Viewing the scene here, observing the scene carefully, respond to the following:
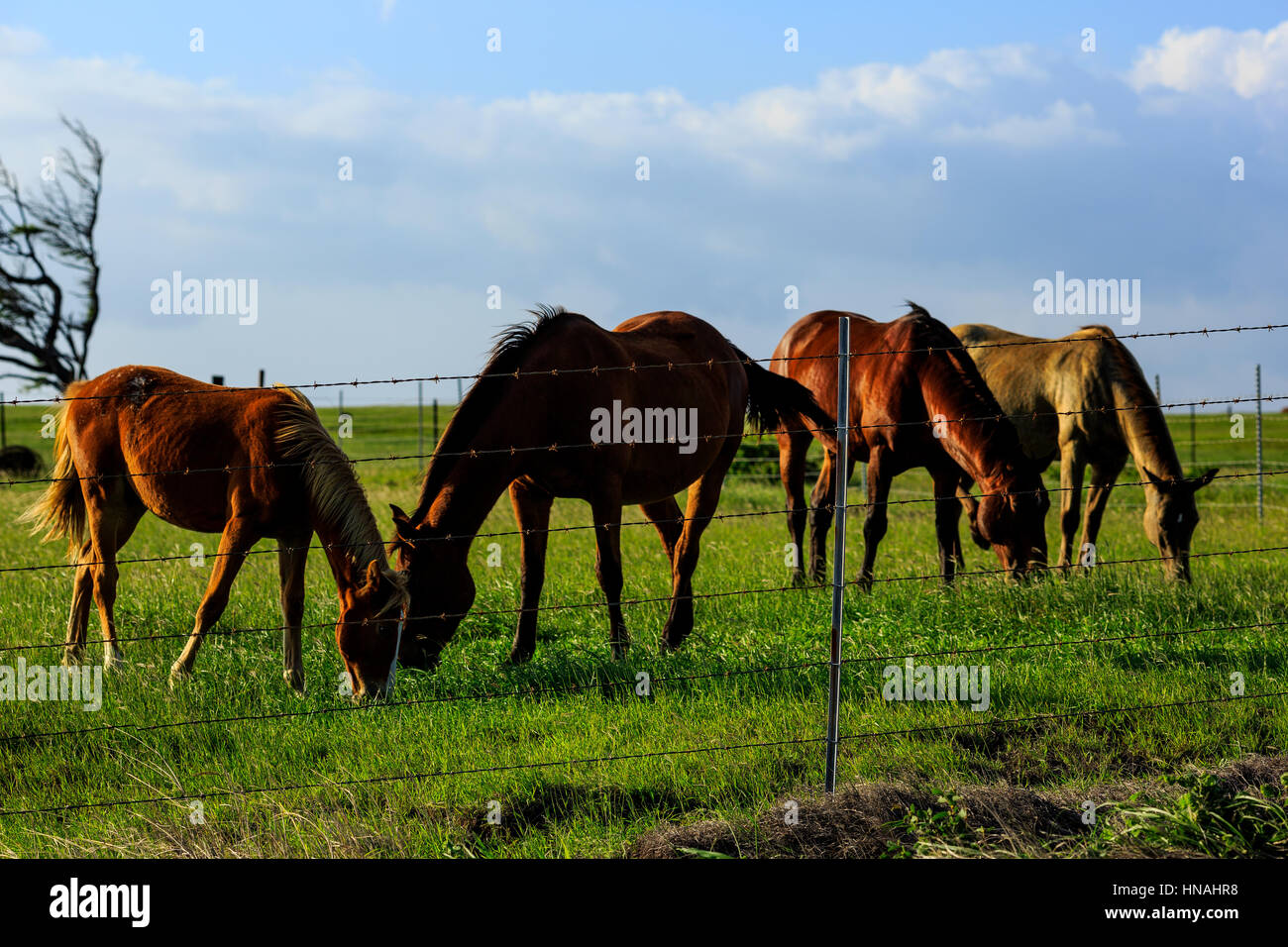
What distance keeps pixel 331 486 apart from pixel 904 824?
3666 millimetres

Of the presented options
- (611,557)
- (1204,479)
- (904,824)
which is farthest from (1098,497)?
(904,824)

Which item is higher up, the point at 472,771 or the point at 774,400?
the point at 774,400

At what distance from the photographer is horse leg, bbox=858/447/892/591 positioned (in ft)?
30.1

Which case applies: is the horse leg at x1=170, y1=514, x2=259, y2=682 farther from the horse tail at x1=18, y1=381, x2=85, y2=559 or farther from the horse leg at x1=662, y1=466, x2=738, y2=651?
the horse leg at x1=662, y1=466, x2=738, y2=651

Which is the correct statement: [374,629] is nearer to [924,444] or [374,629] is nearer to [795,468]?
[924,444]

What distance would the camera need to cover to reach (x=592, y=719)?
17.6 ft

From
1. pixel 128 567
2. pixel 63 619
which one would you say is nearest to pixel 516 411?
pixel 63 619

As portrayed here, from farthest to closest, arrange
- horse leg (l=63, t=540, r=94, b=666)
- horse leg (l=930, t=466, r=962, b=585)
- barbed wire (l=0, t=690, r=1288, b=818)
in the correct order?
horse leg (l=930, t=466, r=962, b=585) → horse leg (l=63, t=540, r=94, b=666) → barbed wire (l=0, t=690, r=1288, b=818)

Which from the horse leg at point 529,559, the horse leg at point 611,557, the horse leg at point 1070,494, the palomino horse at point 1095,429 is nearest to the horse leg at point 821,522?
the palomino horse at point 1095,429

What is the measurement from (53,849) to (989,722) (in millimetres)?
4299

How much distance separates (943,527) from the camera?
30.6 feet

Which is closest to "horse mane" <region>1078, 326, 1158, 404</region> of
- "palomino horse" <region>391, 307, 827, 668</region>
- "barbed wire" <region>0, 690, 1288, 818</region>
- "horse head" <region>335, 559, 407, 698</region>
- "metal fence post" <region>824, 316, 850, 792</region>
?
"palomino horse" <region>391, 307, 827, 668</region>

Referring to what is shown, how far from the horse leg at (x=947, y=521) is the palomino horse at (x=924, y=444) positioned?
0.04ft

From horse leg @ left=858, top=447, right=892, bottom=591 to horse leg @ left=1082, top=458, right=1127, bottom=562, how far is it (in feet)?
9.19
